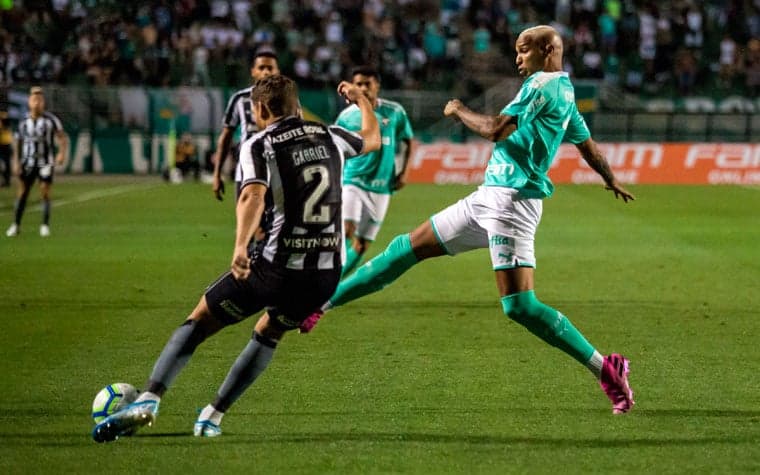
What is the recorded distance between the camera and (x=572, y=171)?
2967cm

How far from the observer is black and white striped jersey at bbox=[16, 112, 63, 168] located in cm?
1702

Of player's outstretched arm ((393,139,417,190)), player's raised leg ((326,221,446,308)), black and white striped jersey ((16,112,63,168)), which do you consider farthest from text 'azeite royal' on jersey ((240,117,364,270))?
black and white striped jersey ((16,112,63,168))

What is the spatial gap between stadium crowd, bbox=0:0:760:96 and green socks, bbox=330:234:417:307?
80.5 feet

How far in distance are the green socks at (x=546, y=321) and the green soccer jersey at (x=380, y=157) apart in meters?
4.18

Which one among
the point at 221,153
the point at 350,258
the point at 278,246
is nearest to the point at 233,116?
the point at 221,153

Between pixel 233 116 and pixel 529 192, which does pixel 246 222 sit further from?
pixel 233 116

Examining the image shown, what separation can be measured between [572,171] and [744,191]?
179 inches

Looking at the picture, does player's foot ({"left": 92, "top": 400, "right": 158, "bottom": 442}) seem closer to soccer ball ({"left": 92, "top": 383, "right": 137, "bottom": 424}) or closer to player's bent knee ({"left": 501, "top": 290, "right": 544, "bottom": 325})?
soccer ball ({"left": 92, "top": 383, "right": 137, "bottom": 424})

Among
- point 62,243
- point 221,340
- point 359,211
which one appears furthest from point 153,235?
point 221,340

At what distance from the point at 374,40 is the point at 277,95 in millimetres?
27857

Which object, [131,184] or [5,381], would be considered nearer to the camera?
[5,381]

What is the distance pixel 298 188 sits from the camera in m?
5.78

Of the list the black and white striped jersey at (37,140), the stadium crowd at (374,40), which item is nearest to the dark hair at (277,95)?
the black and white striped jersey at (37,140)

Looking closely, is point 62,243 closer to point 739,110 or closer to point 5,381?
point 5,381
